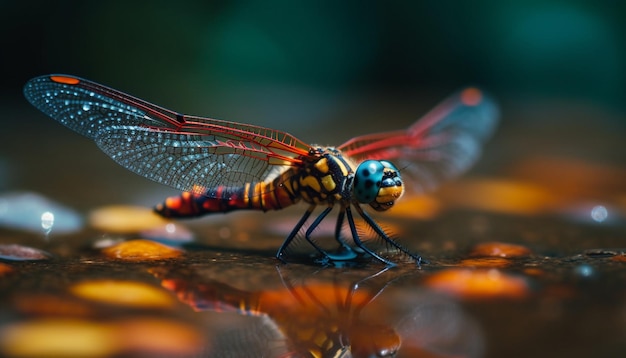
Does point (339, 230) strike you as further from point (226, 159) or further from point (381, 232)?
point (226, 159)

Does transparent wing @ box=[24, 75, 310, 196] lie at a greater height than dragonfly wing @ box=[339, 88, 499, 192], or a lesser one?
lesser

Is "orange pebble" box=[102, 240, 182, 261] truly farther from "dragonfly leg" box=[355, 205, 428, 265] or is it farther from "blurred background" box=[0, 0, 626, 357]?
"dragonfly leg" box=[355, 205, 428, 265]

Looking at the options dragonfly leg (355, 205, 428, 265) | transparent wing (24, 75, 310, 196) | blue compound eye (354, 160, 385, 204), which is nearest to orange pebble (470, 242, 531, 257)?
dragonfly leg (355, 205, 428, 265)

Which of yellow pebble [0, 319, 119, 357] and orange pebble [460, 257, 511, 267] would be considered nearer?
yellow pebble [0, 319, 119, 357]

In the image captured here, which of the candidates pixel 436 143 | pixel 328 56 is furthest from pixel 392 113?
pixel 436 143

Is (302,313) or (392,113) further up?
(392,113)

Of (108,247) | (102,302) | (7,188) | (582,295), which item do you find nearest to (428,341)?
(582,295)

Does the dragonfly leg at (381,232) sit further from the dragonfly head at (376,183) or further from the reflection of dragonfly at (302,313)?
the reflection of dragonfly at (302,313)
